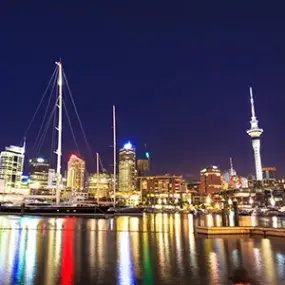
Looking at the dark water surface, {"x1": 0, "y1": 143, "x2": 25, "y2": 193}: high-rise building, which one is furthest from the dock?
{"x1": 0, "y1": 143, "x2": 25, "y2": 193}: high-rise building

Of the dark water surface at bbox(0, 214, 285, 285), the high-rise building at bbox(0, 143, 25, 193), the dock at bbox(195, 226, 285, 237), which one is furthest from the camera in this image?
the high-rise building at bbox(0, 143, 25, 193)

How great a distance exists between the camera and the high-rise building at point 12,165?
615ft

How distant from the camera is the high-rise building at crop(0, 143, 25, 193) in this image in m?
188

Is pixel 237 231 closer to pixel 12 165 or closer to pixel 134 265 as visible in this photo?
pixel 134 265

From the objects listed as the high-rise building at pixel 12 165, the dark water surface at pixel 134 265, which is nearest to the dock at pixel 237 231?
the dark water surface at pixel 134 265

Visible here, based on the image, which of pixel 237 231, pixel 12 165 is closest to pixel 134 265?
pixel 237 231

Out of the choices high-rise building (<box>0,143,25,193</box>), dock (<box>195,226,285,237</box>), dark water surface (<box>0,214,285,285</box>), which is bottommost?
dark water surface (<box>0,214,285,285</box>)

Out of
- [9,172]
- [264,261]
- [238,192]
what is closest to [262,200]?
[238,192]

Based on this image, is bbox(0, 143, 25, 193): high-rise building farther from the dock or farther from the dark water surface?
the dark water surface

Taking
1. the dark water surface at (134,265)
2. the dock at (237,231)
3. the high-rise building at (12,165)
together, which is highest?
the high-rise building at (12,165)

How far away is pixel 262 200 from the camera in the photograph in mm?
187875

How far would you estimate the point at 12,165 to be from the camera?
19025cm

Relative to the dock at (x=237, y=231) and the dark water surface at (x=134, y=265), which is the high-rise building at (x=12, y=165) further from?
the dark water surface at (x=134, y=265)

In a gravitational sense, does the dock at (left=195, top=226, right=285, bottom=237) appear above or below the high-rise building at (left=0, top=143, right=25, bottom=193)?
below
